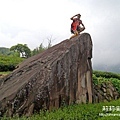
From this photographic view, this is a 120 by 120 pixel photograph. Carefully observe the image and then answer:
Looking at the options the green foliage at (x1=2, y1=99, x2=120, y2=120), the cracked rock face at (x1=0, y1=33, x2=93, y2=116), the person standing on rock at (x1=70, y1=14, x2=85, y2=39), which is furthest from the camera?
the person standing on rock at (x1=70, y1=14, x2=85, y2=39)

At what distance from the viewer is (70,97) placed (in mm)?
9172

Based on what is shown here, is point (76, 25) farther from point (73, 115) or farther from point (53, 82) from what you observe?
point (73, 115)

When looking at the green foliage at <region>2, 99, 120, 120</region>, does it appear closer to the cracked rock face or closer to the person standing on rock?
the cracked rock face

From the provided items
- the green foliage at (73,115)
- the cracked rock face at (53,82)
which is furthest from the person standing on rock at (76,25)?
the green foliage at (73,115)

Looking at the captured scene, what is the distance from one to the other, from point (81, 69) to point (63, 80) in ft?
3.73

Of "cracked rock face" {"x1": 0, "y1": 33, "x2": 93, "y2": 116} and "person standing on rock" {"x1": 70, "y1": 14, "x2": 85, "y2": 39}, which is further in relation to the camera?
"person standing on rock" {"x1": 70, "y1": 14, "x2": 85, "y2": 39}

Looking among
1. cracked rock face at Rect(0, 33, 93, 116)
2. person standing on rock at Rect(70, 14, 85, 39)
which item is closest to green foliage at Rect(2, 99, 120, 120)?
cracked rock face at Rect(0, 33, 93, 116)

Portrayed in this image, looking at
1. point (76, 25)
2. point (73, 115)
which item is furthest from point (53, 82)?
point (76, 25)

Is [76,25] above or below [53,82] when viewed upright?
above

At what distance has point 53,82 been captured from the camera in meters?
8.70

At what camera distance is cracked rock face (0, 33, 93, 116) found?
321 inches

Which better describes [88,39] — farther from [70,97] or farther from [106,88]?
[106,88]

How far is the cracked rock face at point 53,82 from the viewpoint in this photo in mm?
8148

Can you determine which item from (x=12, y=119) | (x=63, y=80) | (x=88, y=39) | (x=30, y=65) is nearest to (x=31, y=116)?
(x=12, y=119)
